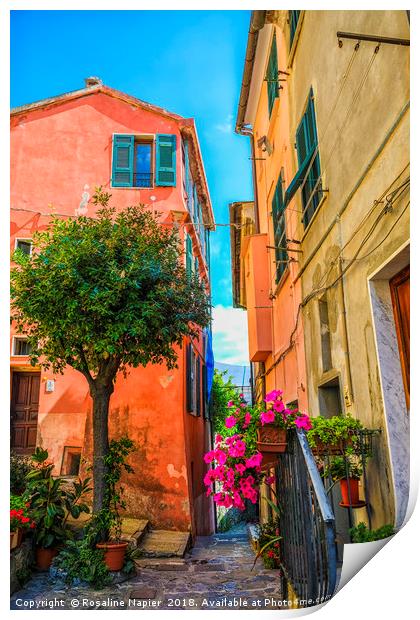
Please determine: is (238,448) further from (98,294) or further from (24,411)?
(24,411)

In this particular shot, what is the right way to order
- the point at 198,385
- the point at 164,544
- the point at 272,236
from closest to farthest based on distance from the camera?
1. the point at 164,544
2. the point at 272,236
3. the point at 198,385

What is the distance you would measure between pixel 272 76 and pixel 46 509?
6.39m

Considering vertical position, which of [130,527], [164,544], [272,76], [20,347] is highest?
[272,76]

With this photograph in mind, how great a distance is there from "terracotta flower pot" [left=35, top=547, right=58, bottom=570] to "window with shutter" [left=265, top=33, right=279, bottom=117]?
6.21 meters

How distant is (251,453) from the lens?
11.6 feet

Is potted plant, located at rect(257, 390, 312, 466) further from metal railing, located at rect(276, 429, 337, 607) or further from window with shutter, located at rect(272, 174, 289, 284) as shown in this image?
window with shutter, located at rect(272, 174, 289, 284)

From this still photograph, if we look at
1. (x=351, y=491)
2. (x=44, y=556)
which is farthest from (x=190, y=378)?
(x=351, y=491)

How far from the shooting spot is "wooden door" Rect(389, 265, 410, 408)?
10.2 ft

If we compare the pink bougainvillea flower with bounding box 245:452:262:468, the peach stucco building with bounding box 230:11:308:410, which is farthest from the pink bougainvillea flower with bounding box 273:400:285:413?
the peach stucco building with bounding box 230:11:308:410

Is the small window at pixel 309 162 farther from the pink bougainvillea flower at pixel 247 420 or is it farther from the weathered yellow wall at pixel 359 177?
the pink bougainvillea flower at pixel 247 420

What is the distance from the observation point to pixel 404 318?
3143 mm

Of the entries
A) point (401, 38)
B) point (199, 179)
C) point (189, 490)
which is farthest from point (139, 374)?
point (401, 38)

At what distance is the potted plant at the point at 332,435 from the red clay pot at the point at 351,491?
0.20m

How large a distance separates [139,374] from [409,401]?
5553 mm
